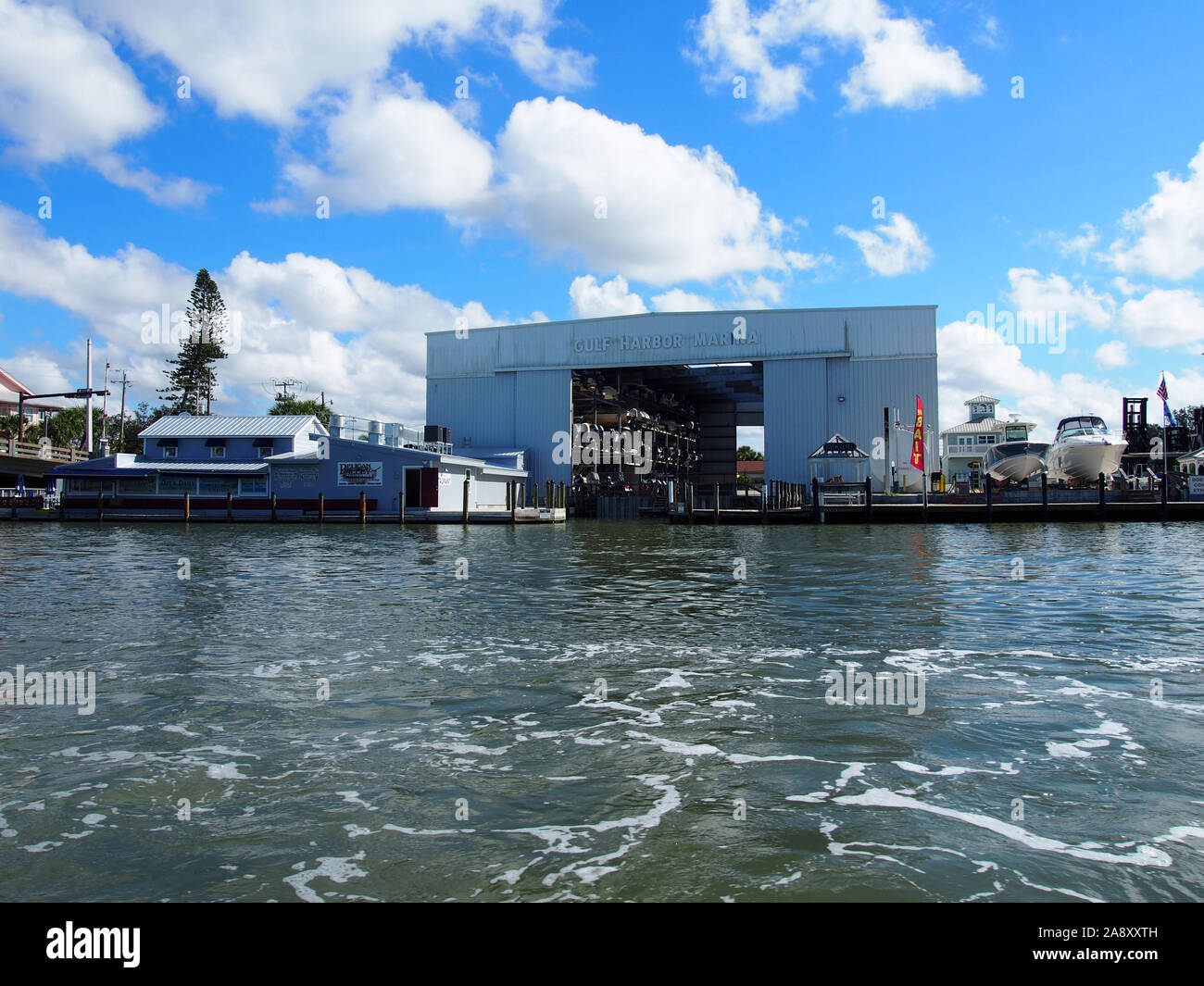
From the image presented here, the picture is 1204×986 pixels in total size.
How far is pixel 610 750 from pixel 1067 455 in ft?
149

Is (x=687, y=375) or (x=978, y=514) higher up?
(x=687, y=375)

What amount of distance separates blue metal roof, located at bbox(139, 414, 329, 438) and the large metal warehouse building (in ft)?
32.3

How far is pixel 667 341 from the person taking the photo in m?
51.1

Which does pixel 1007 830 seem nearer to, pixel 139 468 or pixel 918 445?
pixel 918 445

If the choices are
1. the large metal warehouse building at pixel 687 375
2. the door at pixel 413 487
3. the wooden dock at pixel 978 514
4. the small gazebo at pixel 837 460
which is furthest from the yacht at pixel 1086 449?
the door at pixel 413 487

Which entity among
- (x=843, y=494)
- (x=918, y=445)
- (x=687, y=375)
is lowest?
(x=843, y=494)

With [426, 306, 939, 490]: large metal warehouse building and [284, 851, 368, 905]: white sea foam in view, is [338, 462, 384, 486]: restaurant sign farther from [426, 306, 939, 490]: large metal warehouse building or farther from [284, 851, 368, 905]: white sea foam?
[284, 851, 368, 905]: white sea foam

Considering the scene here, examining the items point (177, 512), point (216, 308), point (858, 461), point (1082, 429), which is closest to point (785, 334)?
point (858, 461)

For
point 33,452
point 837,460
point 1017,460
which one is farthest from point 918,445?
point 33,452

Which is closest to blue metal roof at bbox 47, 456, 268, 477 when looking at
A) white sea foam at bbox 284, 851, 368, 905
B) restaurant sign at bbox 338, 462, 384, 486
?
restaurant sign at bbox 338, 462, 384, 486

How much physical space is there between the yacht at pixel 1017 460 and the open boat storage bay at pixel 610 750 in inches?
1299

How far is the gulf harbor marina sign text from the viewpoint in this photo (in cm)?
5003

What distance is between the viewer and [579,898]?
4.14 meters

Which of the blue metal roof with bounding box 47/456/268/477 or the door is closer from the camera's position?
the door
